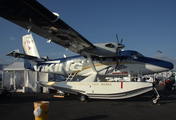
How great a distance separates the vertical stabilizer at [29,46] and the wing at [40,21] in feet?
26.9

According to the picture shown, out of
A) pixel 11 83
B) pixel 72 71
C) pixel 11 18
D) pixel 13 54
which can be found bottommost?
pixel 11 83

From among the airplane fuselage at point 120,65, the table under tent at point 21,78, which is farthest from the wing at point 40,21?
the table under tent at point 21,78

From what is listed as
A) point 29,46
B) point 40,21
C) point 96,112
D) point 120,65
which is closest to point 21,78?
point 29,46

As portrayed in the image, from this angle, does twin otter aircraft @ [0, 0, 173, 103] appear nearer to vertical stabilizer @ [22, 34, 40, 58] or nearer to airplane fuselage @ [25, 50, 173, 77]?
airplane fuselage @ [25, 50, 173, 77]

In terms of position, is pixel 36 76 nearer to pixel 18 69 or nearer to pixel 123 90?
pixel 18 69

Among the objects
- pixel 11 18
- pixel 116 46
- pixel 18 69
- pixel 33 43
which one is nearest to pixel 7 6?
pixel 11 18

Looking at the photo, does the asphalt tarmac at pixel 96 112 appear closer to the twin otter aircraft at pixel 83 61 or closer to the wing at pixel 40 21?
the twin otter aircraft at pixel 83 61

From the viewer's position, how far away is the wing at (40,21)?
5.41 meters

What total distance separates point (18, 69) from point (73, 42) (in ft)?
41.2

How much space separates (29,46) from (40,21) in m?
11.6

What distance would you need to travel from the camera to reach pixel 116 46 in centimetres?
1009

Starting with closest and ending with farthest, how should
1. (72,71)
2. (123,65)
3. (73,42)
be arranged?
1. (73,42)
2. (123,65)
3. (72,71)

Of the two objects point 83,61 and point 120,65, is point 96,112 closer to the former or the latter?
point 120,65

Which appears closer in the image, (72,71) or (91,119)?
(91,119)
